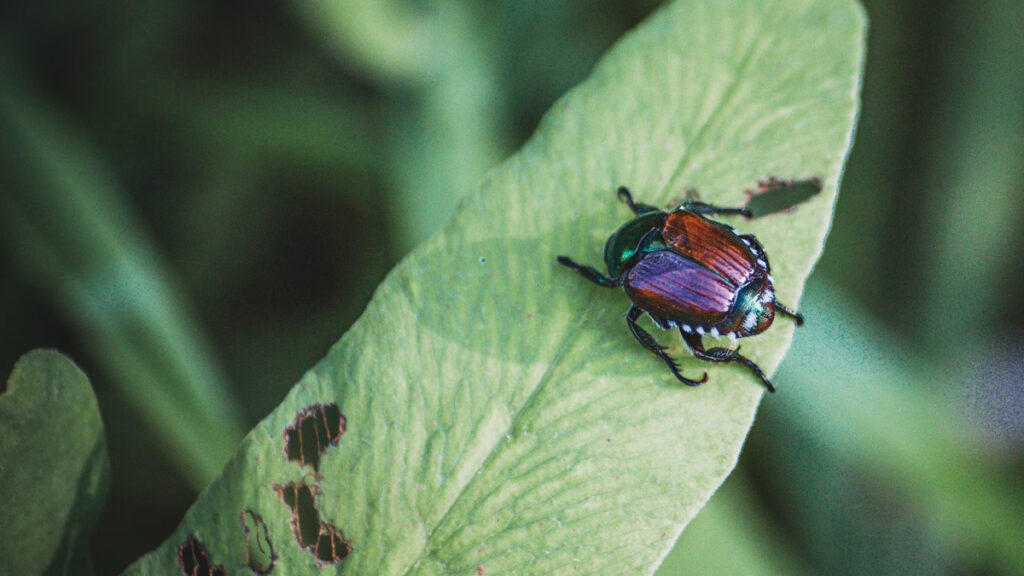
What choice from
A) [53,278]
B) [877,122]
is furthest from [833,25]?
[53,278]

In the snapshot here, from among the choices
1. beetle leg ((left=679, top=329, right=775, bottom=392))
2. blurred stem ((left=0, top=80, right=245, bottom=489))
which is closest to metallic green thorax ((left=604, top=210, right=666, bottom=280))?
beetle leg ((left=679, top=329, right=775, bottom=392))

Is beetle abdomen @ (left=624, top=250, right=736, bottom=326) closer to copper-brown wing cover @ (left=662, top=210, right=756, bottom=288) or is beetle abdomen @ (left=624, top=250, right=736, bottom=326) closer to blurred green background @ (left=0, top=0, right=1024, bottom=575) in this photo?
copper-brown wing cover @ (left=662, top=210, right=756, bottom=288)

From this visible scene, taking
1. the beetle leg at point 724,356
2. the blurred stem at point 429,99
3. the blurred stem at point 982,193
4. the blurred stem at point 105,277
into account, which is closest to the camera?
the beetle leg at point 724,356

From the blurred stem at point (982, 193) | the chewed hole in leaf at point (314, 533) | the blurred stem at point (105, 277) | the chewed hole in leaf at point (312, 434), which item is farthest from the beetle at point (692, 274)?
the blurred stem at point (982, 193)

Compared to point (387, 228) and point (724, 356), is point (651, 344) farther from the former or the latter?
point (387, 228)

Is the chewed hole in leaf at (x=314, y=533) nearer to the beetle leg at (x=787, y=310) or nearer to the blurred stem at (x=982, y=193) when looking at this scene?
the beetle leg at (x=787, y=310)

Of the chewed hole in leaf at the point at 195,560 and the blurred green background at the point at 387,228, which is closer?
the chewed hole in leaf at the point at 195,560
